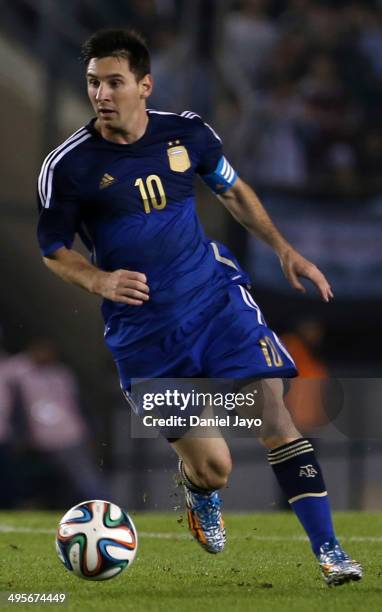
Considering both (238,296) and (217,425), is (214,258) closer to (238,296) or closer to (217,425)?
(238,296)

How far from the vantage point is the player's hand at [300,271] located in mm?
5445

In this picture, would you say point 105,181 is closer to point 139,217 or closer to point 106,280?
point 139,217

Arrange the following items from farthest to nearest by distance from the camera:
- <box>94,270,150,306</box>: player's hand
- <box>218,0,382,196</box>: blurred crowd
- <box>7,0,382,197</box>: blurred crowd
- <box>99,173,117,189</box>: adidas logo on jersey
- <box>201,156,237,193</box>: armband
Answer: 1. <box>218,0,382,196</box>: blurred crowd
2. <box>7,0,382,197</box>: blurred crowd
3. <box>201,156,237,193</box>: armband
4. <box>99,173,117,189</box>: adidas logo on jersey
5. <box>94,270,150,306</box>: player's hand

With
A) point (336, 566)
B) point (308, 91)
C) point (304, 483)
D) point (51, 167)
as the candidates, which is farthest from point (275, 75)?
point (336, 566)

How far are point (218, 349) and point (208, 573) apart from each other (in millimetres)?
1019

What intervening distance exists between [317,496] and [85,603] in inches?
41.5

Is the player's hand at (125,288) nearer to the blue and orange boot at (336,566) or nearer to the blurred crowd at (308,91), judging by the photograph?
the blue and orange boot at (336,566)

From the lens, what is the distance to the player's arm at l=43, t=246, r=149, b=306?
501cm

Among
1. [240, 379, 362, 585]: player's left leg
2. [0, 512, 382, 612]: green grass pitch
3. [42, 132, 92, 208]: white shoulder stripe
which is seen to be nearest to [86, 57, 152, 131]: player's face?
[42, 132, 92, 208]: white shoulder stripe

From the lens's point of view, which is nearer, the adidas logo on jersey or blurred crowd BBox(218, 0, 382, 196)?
the adidas logo on jersey

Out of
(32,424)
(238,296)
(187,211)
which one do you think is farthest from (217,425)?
(32,424)

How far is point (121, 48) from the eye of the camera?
5.50 m

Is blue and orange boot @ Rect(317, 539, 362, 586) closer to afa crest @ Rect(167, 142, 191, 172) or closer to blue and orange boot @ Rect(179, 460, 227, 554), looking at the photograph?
blue and orange boot @ Rect(179, 460, 227, 554)

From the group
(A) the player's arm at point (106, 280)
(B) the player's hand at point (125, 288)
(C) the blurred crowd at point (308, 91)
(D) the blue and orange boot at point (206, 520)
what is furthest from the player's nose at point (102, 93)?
(C) the blurred crowd at point (308, 91)
